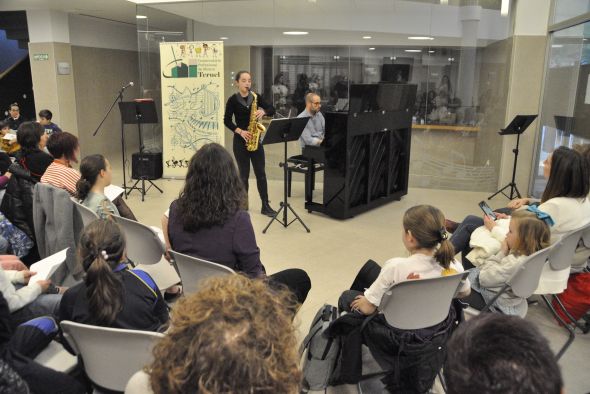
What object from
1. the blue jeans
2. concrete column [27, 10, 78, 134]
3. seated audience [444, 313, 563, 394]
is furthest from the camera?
concrete column [27, 10, 78, 134]

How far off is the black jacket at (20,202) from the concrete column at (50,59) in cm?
579

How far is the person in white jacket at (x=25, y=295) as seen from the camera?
6.38 ft

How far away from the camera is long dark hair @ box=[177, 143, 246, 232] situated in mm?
2227

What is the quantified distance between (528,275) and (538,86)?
15.2ft

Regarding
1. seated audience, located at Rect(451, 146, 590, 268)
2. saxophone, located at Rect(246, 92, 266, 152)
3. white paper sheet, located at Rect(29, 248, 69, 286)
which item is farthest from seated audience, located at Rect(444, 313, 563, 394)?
saxophone, located at Rect(246, 92, 266, 152)

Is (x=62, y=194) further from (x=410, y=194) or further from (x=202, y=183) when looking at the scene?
(x=410, y=194)

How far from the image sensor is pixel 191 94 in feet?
22.4

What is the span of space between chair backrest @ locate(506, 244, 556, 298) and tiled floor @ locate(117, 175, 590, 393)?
0.92ft

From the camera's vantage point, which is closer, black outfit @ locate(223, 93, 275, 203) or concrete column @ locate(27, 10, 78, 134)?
black outfit @ locate(223, 93, 275, 203)

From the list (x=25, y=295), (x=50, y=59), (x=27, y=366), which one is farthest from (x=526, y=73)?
(x=50, y=59)

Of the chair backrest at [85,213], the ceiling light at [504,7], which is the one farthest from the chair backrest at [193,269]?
the ceiling light at [504,7]

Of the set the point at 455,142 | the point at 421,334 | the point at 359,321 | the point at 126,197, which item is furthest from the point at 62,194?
the point at 455,142

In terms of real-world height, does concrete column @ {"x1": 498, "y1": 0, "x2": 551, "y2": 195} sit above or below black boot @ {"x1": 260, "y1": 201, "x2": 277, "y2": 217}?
above

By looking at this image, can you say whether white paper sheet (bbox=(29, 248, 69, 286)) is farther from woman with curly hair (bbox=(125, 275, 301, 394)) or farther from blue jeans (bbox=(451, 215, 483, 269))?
blue jeans (bbox=(451, 215, 483, 269))
